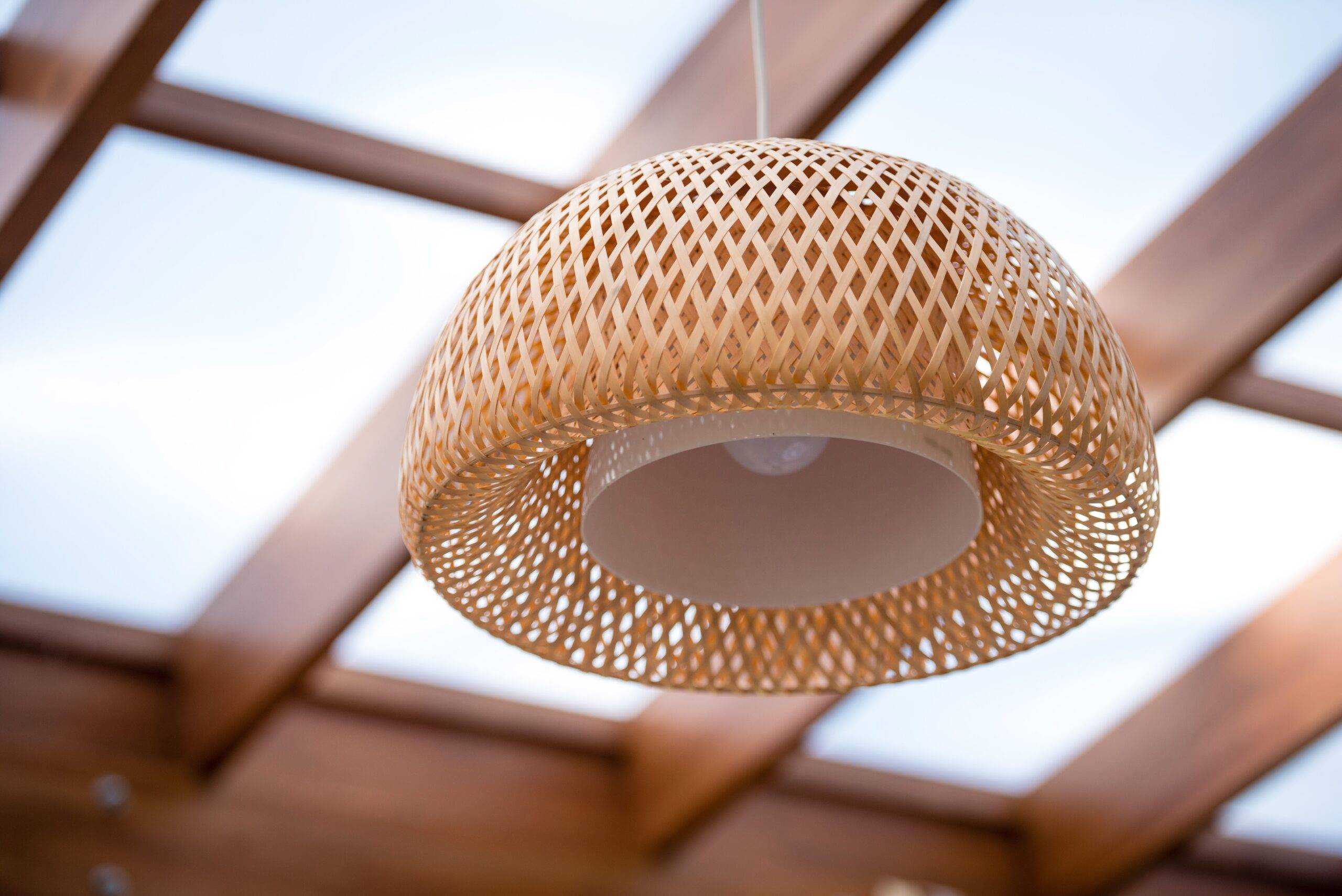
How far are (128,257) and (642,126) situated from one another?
0.98 m

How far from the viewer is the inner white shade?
1.71 meters

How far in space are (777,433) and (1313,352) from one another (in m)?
2.05

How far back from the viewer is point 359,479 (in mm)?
3359

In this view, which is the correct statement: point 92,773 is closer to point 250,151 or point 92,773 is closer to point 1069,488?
point 250,151

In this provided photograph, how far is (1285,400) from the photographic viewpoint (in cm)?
319

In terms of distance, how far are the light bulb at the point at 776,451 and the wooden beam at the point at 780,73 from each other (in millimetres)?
974

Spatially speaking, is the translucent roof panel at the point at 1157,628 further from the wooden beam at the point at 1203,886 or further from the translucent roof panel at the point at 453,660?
the translucent roof panel at the point at 453,660

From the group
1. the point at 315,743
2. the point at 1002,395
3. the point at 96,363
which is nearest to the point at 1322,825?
the point at 315,743

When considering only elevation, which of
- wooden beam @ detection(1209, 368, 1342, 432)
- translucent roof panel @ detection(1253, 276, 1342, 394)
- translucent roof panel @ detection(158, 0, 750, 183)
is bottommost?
translucent roof panel @ detection(158, 0, 750, 183)

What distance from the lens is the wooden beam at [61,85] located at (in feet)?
7.73

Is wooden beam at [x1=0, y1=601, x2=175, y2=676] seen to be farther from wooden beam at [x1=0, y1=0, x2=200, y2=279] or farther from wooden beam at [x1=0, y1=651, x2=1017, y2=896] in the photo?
wooden beam at [x1=0, y1=0, x2=200, y2=279]

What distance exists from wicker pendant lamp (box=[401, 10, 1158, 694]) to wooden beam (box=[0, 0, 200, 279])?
1.01 metres

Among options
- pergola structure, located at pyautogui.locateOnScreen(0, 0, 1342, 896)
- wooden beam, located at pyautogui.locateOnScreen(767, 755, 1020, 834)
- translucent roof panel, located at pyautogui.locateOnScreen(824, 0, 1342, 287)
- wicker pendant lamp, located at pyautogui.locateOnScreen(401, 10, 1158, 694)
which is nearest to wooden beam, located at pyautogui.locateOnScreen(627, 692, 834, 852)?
pergola structure, located at pyautogui.locateOnScreen(0, 0, 1342, 896)

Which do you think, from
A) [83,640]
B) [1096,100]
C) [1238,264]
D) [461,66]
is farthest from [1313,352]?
[83,640]
